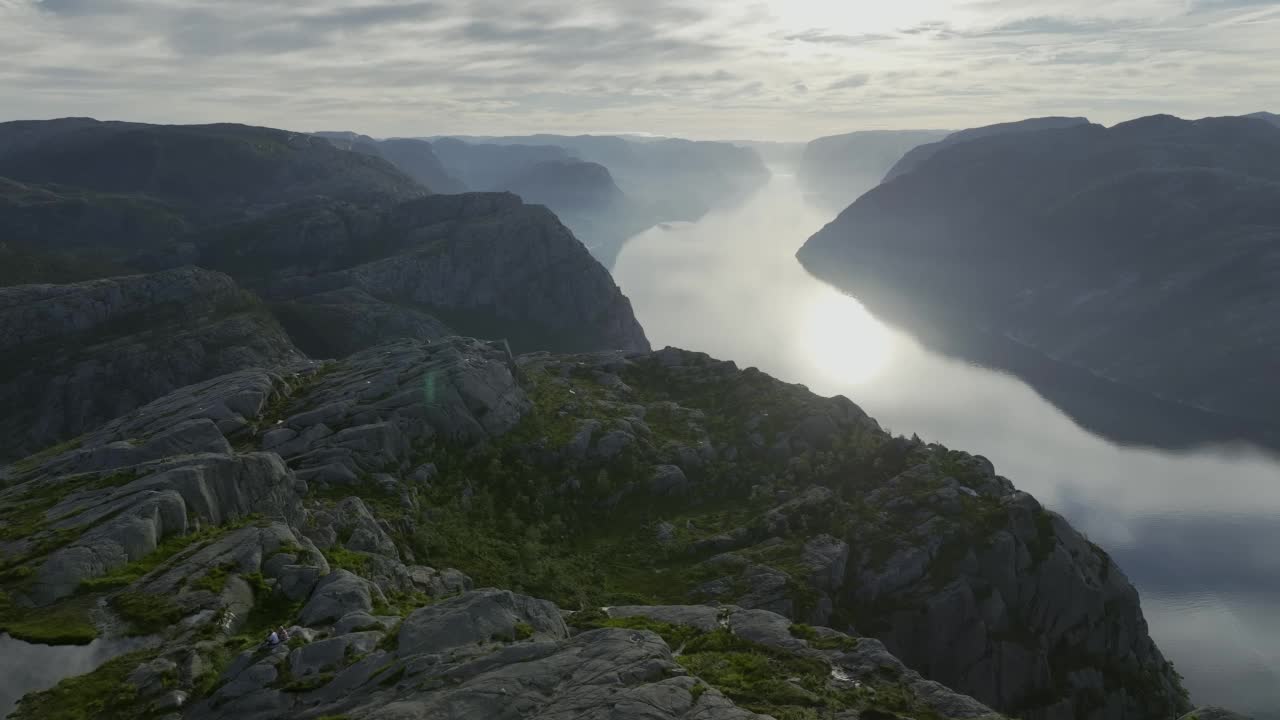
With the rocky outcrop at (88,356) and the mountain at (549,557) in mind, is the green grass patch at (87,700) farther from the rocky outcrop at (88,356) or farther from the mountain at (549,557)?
the rocky outcrop at (88,356)

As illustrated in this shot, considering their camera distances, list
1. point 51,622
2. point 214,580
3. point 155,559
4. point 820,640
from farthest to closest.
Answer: point 820,640
point 155,559
point 214,580
point 51,622

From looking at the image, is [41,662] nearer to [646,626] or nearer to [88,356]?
[646,626]

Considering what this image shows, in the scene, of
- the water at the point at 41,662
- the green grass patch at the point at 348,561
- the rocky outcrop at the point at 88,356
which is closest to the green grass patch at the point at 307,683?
the water at the point at 41,662

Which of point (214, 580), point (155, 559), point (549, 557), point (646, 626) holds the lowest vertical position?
point (549, 557)

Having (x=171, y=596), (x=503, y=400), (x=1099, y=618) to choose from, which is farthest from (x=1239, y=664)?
(x=171, y=596)

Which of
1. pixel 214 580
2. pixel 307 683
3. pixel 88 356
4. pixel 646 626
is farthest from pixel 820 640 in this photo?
pixel 88 356
